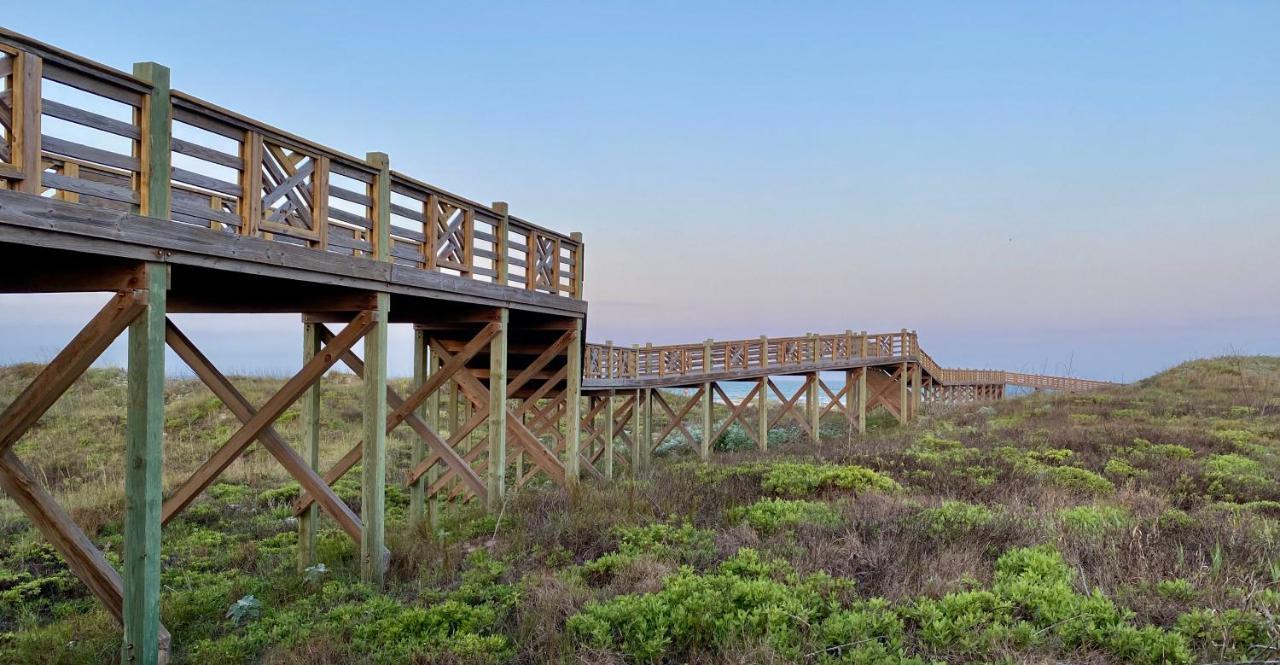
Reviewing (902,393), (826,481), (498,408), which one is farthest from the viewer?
(902,393)

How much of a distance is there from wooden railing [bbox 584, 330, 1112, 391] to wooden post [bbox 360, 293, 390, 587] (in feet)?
30.9

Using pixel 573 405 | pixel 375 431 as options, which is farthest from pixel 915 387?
pixel 375 431

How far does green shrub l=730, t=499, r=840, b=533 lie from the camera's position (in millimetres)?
7328

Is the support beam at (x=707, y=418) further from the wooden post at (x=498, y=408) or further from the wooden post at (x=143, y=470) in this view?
the wooden post at (x=143, y=470)

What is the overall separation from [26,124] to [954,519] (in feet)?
26.8

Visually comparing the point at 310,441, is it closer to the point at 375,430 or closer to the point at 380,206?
the point at 375,430

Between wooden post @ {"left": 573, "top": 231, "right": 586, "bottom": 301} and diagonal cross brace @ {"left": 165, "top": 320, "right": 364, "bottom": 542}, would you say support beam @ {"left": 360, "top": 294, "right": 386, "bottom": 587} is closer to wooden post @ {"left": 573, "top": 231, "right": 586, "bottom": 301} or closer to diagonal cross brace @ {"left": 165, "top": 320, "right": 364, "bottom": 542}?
diagonal cross brace @ {"left": 165, "top": 320, "right": 364, "bottom": 542}

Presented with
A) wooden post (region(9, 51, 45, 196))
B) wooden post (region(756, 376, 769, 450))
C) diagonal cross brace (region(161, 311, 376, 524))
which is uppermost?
wooden post (region(9, 51, 45, 196))

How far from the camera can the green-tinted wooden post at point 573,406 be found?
1208cm

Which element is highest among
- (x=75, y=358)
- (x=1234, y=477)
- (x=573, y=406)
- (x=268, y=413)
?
(x=75, y=358)

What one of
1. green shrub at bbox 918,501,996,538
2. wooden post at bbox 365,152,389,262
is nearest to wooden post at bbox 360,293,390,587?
wooden post at bbox 365,152,389,262

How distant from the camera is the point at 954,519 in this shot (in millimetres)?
7176

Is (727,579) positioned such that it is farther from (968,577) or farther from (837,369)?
(837,369)

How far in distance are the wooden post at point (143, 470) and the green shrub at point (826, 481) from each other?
6592 millimetres
